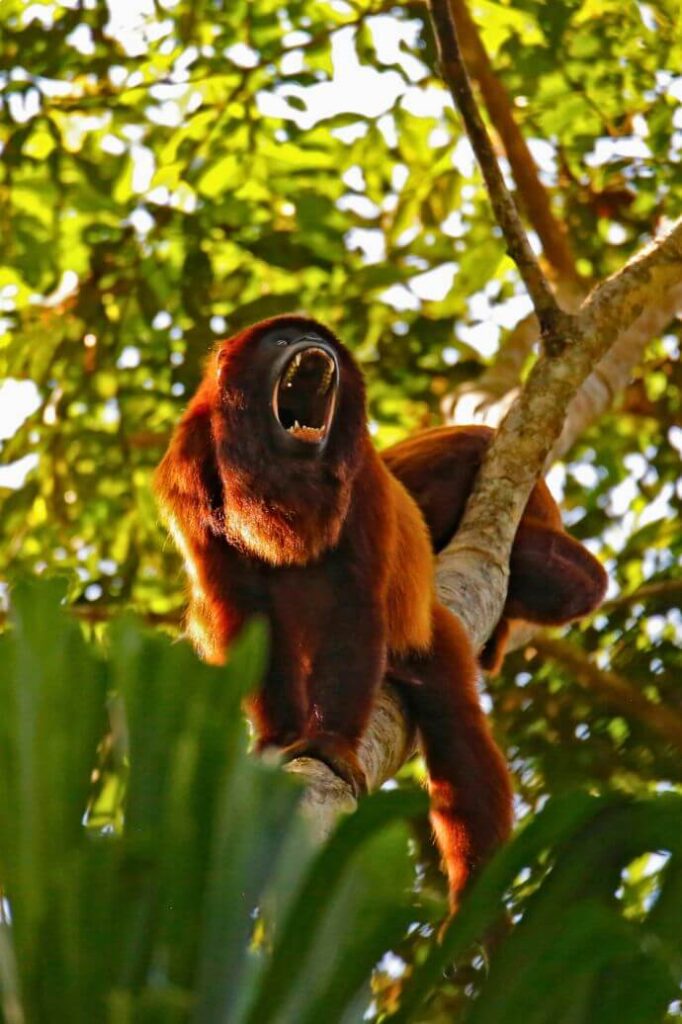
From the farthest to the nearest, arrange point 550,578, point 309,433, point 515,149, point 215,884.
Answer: point 515,149 < point 550,578 < point 309,433 < point 215,884

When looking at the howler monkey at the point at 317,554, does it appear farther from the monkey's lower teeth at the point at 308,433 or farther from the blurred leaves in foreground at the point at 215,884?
the blurred leaves in foreground at the point at 215,884

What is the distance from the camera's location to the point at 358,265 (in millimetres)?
5613

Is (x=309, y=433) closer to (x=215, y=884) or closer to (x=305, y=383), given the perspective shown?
(x=305, y=383)

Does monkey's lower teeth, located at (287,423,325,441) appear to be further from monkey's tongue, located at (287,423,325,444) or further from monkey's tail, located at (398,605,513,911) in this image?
monkey's tail, located at (398,605,513,911)

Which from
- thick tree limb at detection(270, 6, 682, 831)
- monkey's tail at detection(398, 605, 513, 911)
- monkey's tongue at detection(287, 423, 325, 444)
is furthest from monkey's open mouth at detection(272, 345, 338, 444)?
monkey's tail at detection(398, 605, 513, 911)

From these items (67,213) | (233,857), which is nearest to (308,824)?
(233,857)

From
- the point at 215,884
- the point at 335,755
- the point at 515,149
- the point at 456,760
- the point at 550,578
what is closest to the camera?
the point at 215,884

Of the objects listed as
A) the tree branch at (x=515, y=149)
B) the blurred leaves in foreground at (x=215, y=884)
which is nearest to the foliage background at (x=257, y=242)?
the tree branch at (x=515, y=149)

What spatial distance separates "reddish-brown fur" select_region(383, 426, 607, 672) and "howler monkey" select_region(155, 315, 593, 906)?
606 millimetres

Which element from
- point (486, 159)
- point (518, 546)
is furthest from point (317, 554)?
point (486, 159)

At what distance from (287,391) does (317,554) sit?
0.50 metres

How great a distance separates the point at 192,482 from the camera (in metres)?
3.47

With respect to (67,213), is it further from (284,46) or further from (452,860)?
(452,860)

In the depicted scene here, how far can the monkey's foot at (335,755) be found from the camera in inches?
104
